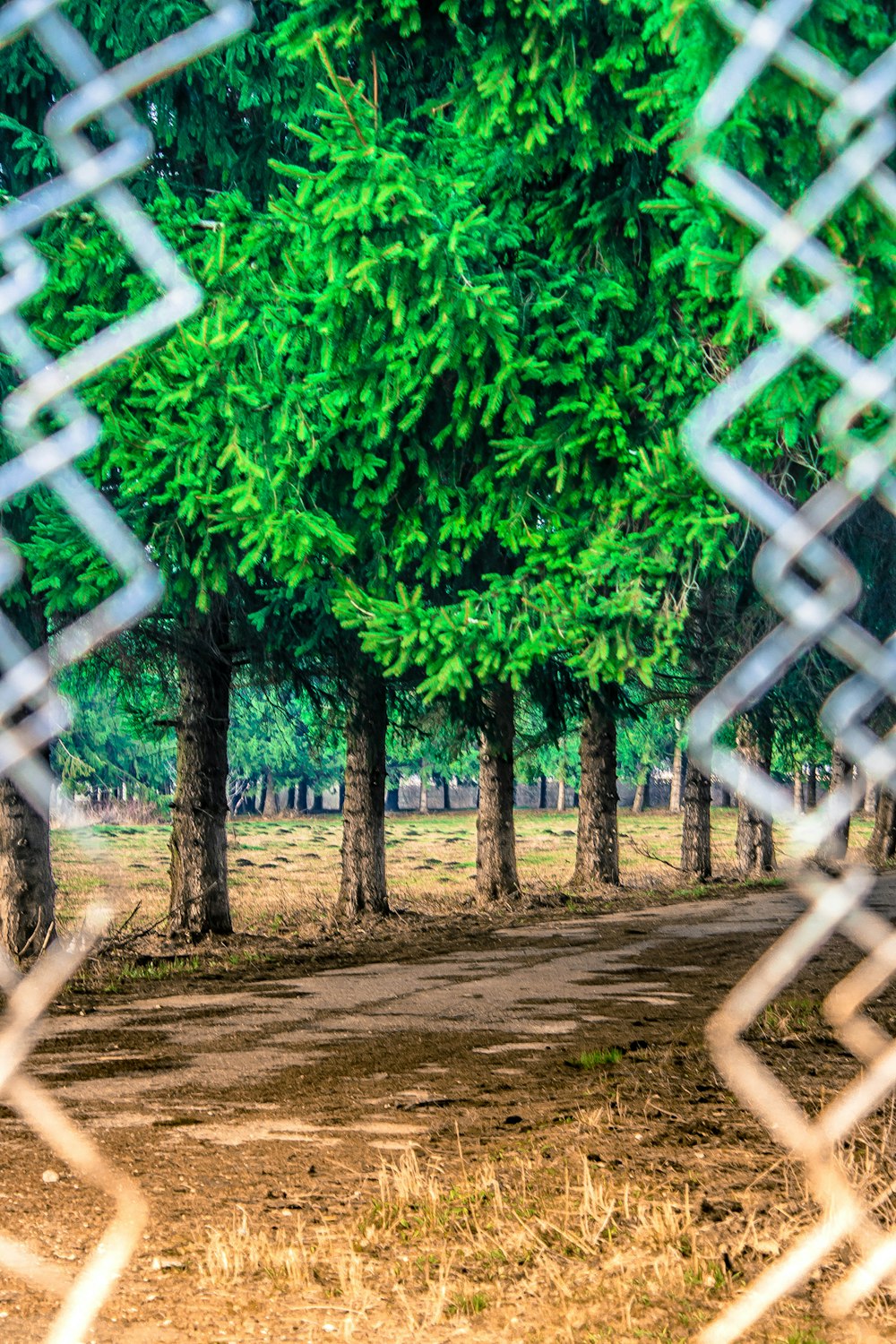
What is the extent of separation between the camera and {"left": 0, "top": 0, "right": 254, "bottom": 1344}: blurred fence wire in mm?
1850

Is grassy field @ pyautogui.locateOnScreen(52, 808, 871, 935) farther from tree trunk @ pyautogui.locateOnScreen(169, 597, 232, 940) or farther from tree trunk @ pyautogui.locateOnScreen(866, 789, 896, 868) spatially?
tree trunk @ pyautogui.locateOnScreen(169, 597, 232, 940)

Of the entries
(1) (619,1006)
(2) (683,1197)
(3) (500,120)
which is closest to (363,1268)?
(2) (683,1197)

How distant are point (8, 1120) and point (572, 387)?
4.43 m

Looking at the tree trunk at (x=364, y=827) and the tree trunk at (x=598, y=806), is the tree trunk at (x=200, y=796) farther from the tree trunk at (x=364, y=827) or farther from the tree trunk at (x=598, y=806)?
the tree trunk at (x=598, y=806)

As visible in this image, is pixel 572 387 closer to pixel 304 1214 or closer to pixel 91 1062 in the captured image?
pixel 304 1214

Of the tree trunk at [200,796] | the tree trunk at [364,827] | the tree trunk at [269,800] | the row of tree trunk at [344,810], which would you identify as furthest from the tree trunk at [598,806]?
the tree trunk at [269,800]

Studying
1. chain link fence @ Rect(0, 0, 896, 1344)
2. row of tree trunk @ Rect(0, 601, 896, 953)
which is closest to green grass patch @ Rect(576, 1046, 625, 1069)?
chain link fence @ Rect(0, 0, 896, 1344)

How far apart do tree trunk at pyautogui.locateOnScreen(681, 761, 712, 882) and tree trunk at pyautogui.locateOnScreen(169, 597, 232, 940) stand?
12042 millimetres

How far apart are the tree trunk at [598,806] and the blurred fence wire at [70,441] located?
11453mm

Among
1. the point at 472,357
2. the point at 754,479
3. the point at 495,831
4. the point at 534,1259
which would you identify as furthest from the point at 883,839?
the point at 534,1259

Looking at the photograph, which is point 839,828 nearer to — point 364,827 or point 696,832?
point 696,832

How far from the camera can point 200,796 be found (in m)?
13.6

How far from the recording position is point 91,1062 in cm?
739

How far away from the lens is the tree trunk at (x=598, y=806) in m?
21.2
